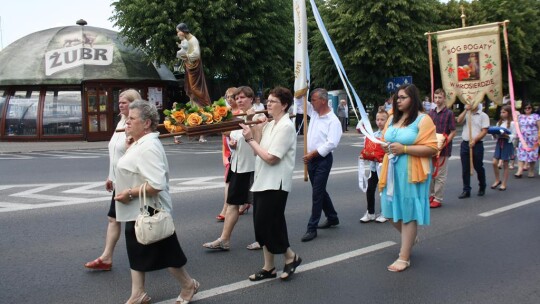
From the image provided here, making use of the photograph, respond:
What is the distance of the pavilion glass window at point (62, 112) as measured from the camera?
22.2 metres

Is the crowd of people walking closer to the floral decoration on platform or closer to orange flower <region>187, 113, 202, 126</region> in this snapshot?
the floral decoration on platform

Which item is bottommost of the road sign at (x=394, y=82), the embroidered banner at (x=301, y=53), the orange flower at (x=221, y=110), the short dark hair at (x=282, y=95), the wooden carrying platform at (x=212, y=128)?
the wooden carrying platform at (x=212, y=128)

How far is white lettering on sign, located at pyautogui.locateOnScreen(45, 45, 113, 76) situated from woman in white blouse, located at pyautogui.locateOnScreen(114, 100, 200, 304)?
1978 centimetres

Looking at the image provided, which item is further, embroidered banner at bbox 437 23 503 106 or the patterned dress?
the patterned dress

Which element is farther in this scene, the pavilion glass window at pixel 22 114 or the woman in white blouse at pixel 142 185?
the pavilion glass window at pixel 22 114

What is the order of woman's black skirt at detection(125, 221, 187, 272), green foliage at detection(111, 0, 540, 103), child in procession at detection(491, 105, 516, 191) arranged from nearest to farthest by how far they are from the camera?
woman's black skirt at detection(125, 221, 187, 272) < child in procession at detection(491, 105, 516, 191) < green foliage at detection(111, 0, 540, 103)

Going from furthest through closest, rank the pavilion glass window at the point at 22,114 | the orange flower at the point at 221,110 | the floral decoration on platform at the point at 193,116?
the pavilion glass window at the point at 22,114 → the orange flower at the point at 221,110 → the floral decoration on platform at the point at 193,116

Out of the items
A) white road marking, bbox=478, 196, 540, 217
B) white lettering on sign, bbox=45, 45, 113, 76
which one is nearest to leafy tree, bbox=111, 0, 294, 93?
white lettering on sign, bbox=45, 45, 113, 76

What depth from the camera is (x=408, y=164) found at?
514cm

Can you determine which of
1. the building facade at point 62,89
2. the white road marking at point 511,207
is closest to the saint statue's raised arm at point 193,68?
the building facade at point 62,89

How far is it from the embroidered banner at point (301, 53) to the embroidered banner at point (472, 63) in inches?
147

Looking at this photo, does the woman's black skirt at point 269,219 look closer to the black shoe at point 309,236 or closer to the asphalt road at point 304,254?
the asphalt road at point 304,254

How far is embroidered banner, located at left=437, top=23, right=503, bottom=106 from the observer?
30.6 feet

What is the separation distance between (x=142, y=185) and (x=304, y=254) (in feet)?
7.78
